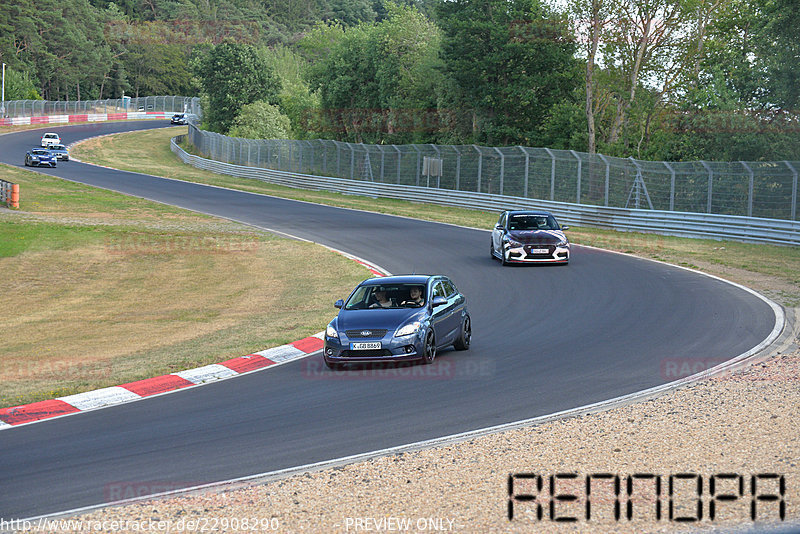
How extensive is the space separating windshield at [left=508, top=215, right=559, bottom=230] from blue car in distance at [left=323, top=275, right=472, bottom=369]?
37.0 ft

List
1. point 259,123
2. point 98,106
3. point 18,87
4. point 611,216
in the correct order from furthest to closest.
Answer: point 98,106
point 18,87
point 259,123
point 611,216

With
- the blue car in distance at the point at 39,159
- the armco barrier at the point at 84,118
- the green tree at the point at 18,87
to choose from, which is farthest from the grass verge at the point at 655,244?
the green tree at the point at 18,87

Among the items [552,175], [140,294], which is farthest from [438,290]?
[552,175]

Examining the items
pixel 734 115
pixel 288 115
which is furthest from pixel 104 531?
pixel 288 115

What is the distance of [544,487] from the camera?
308 inches

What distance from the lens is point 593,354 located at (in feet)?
46.7

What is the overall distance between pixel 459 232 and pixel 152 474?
2716 cm

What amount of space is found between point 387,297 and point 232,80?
8239 cm

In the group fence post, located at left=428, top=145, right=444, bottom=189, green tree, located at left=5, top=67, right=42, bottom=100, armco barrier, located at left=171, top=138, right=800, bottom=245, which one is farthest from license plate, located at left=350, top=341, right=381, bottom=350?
green tree, located at left=5, top=67, right=42, bottom=100

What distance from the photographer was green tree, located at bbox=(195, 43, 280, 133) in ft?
307

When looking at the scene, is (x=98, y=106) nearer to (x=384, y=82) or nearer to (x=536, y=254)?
(x=384, y=82)

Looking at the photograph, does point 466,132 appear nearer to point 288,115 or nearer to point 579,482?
point 288,115

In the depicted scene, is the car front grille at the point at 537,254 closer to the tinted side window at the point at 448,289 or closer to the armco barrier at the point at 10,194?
the tinted side window at the point at 448,289

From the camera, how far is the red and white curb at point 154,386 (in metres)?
11.4
